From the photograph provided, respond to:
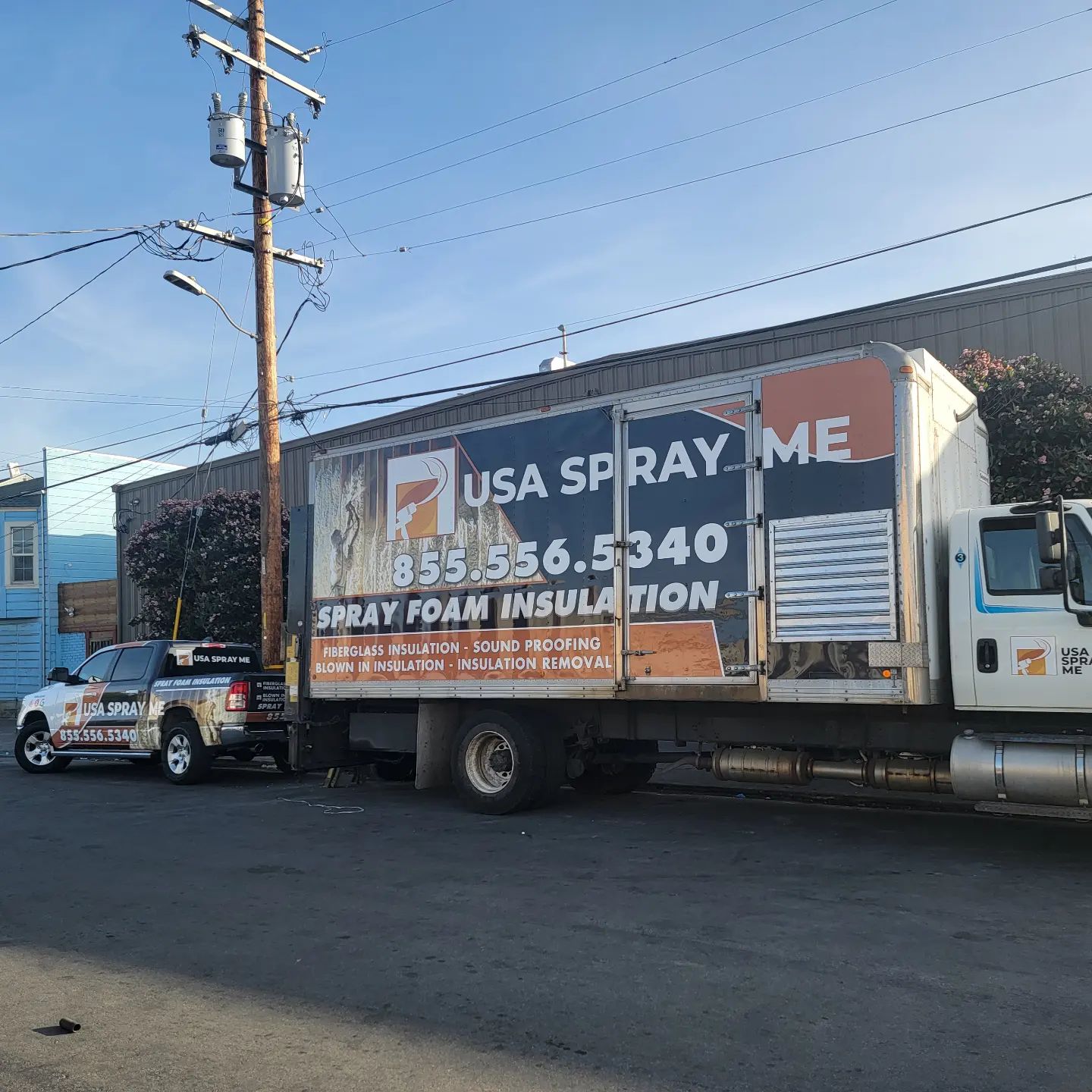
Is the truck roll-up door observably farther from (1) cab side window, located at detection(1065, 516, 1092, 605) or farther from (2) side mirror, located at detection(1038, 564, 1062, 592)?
(1) cab side window, located at detection(1065, 516, 1092, 605)

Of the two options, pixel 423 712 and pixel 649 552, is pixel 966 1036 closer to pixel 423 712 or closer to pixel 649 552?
pixel 649 552

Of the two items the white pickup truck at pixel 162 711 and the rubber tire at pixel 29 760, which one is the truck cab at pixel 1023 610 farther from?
the rubber tire at pixel 29 760

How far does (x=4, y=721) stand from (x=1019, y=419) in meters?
27.4

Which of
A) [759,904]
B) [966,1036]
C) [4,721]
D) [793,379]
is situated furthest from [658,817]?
[4,721]

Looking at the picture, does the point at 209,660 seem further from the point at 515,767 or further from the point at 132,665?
the point at 515,767

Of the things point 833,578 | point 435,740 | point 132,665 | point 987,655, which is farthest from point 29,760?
point 987,655

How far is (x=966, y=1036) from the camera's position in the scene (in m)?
4.45

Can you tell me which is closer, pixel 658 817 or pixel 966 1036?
pixel 966 1036

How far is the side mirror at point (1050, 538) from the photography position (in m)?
7.47

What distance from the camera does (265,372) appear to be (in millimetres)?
15758

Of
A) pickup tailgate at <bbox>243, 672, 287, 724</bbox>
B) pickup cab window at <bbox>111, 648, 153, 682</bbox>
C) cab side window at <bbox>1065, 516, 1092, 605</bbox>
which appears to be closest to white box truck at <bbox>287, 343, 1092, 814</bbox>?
cab side window at <bbox>1065, 516, 1092, 605</bbox>

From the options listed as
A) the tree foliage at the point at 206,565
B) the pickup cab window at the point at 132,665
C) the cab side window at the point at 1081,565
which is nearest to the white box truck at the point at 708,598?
the cab side window at the point at 1081,565

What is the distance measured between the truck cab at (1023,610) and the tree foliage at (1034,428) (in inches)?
138

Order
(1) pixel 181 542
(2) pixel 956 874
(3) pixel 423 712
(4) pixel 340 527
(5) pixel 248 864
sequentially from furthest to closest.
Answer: (1) pixel 181 542, (4) pixel 340 527, (3) pixel 423 712, (5) pixel 248 864, (2) pixel 956 874
